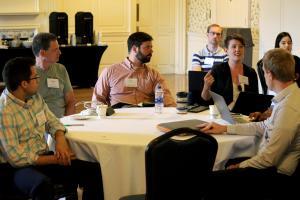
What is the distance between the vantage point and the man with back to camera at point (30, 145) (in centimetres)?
286

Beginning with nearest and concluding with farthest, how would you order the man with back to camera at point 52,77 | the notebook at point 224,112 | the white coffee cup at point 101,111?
the notebook at point 224,112, the white coffee cup at point 101,111, the man with back to camera at point 52,77

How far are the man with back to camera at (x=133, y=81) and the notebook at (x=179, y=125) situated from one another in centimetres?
122

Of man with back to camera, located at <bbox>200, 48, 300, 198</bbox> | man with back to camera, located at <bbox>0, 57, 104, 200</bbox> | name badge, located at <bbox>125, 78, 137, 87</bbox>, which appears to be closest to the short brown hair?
man with back to camera, located at <bbox>200, 48, 300, 198</bbox>

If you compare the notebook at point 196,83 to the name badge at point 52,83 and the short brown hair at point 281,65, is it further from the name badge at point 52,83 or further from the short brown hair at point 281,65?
the short brown hair at point 281,65

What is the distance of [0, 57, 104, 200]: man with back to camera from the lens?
9.38 ft

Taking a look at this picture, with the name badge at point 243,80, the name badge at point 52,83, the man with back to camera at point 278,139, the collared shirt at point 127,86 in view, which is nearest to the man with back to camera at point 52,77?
the name badge at point 52,83

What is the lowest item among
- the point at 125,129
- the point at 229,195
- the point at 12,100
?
the point at 229,195

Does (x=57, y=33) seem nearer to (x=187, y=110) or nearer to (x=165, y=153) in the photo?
(x=187, y=110)

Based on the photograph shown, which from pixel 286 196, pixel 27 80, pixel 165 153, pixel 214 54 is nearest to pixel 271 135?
pixel 286 196

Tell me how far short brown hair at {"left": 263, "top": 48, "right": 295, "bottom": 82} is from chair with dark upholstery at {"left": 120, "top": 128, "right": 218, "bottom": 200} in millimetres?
765

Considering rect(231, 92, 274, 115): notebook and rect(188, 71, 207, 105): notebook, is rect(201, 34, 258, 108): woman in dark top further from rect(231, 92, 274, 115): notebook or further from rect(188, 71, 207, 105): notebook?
rect(231, 92, 274, 115): notebook

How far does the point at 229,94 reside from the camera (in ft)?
15.1

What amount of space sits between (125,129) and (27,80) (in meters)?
0.70

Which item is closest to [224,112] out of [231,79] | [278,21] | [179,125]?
[179,125]
